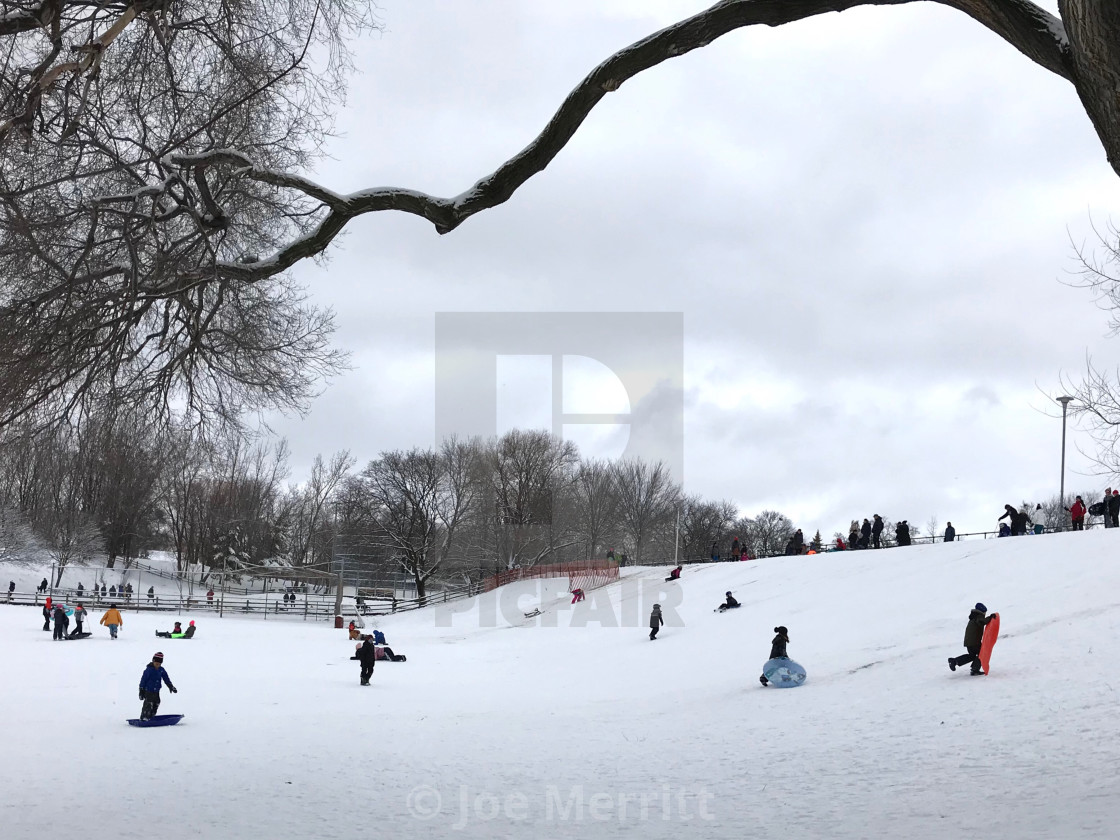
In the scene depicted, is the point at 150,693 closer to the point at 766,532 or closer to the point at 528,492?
the point at 528,492

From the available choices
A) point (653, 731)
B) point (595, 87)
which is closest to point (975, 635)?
point (653, 731)

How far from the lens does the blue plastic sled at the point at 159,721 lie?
15.2 meters

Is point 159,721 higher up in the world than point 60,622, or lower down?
higher up

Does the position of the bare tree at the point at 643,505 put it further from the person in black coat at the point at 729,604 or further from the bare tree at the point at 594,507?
the person in black coat at the point at 729,604

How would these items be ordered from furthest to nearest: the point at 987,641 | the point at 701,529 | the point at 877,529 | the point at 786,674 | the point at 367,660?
the point at 701,529 < the point at 877,529 < the point at 367,660 < the point at 786,674 < the point at 987,641

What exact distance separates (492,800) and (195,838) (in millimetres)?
3262

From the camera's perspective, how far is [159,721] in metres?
15.3

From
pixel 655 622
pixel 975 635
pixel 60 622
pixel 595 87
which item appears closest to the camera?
pixel 595 87

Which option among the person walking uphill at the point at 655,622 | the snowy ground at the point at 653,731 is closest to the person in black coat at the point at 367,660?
the snowy ground at the point at 653,731

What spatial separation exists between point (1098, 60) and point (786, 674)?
48.2ft

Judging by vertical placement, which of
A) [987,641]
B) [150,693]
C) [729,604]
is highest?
[987,641]

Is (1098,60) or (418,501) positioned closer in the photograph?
(1098,60)

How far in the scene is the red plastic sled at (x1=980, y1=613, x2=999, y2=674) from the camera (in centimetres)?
1541

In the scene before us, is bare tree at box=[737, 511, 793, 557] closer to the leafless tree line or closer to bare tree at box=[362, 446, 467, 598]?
the leafless tree line
